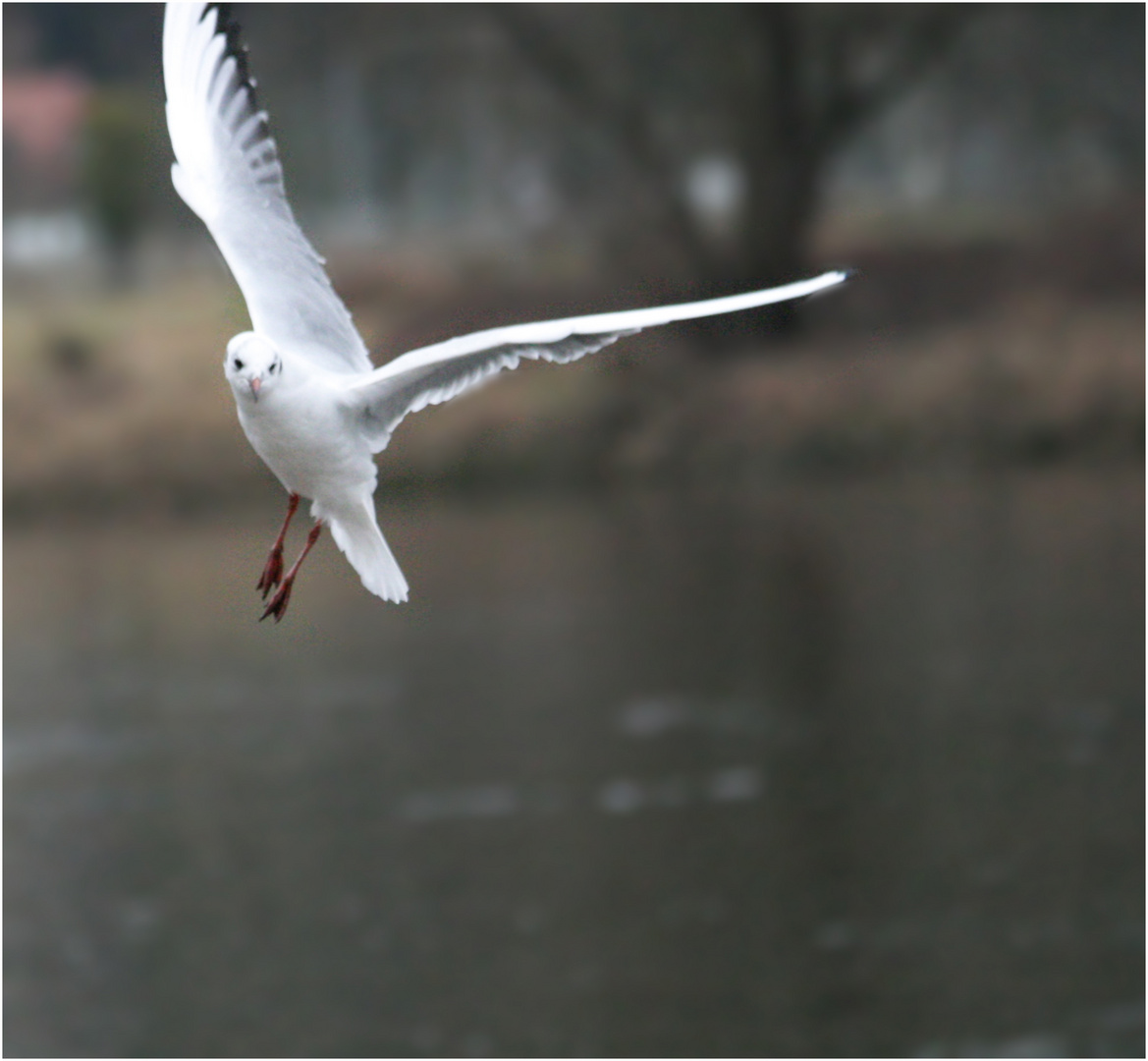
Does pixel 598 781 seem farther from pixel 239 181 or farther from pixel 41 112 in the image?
pixel 239 181

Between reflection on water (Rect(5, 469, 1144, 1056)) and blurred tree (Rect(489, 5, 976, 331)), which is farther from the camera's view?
blurred tree (Rect(489, 5, 976, 331))

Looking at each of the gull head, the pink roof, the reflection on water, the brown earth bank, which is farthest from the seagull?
the pink roof

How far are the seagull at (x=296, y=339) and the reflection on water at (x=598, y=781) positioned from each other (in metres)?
17.6

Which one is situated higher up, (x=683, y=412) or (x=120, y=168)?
(x=120, y=168)

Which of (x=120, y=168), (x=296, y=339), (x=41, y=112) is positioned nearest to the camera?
(x=296, y=339)

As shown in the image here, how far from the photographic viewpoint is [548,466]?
32500mm

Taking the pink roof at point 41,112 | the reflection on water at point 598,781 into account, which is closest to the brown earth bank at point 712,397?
the reflection on water at point 598,781

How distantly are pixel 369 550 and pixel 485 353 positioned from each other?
81 cm

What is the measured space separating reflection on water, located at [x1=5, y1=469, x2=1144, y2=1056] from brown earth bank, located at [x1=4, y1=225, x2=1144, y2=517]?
0.74m

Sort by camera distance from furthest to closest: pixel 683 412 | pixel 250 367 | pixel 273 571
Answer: pixel 683 412 → pixel 273 571 → pixel 250 367

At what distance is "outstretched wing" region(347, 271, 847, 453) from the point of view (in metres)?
4.11

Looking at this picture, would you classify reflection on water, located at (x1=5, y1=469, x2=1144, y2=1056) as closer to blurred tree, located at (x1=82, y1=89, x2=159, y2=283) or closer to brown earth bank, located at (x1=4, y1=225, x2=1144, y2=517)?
brown earth bank, located at (x1=4, y1=225, x2=1144, y2=517)

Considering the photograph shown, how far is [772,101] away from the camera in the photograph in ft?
102

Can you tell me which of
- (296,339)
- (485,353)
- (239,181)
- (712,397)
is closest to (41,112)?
(712,397)
